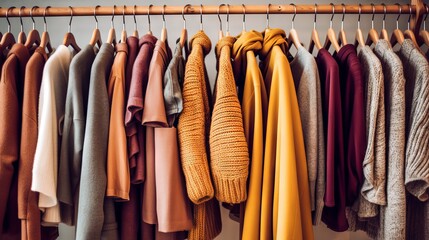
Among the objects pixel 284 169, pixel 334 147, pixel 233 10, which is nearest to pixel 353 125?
pixel 334 147

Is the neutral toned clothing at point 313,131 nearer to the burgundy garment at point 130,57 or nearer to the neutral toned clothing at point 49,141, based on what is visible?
the burgundy garment at point 130,57

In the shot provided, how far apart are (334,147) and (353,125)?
7cm

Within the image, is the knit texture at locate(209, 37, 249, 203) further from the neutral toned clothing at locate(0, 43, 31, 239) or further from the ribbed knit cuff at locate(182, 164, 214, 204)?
the neutral toned clothing at locate(0, 43, 31, 239)

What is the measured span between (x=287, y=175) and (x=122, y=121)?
0.43m

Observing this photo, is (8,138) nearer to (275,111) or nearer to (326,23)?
(275,111)

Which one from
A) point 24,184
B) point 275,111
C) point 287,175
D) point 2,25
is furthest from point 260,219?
point 2,25

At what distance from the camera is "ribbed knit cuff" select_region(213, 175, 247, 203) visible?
0.70m

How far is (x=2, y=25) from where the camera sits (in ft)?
4.13

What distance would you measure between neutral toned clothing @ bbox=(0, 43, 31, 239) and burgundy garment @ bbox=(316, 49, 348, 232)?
77cm

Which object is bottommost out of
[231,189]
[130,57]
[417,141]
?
[231,189]

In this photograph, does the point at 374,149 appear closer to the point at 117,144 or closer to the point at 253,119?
the point at 253,119

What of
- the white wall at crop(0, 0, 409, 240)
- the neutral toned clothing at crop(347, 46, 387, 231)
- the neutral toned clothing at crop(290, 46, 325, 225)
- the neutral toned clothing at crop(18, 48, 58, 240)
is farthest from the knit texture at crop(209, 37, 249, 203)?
the white wall at crop(0, 0, 409, 240)

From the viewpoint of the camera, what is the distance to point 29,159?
2.41 ft

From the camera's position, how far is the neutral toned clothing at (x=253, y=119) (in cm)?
74
